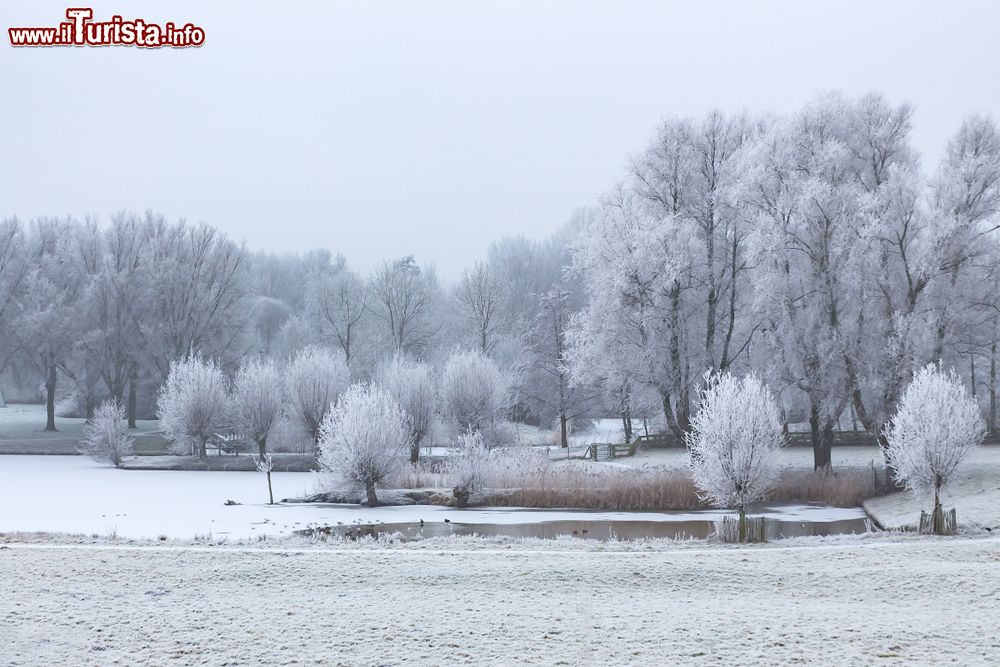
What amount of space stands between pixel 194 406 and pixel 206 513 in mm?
16931

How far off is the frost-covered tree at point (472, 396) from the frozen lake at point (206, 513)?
8.24 meters

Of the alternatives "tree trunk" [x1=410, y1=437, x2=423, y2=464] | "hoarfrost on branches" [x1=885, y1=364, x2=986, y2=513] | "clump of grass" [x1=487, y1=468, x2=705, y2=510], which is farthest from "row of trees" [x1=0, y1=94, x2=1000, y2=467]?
"hoarfrost on branches" [x1=885, y1=364, x2=986, y2=513]

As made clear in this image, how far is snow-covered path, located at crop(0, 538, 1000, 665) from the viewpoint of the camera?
395 inches

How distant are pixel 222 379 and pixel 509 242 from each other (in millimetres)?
47268

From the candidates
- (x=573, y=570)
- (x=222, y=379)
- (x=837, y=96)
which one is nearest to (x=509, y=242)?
(x=222, y=379)

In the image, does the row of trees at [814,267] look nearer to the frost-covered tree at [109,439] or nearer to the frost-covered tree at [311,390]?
the frost-covered tree at [311,390]

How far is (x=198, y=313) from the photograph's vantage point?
55.8m

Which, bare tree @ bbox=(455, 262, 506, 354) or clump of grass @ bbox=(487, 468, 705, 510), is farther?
bare tree @ bbox=(455, 262, 506, 354)

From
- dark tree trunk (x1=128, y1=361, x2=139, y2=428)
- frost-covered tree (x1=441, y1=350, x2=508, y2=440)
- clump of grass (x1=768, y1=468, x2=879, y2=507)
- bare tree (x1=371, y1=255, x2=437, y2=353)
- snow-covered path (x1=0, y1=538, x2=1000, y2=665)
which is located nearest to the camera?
snow-covered path (x1=0, y1=538, x2=1000, y2=665)

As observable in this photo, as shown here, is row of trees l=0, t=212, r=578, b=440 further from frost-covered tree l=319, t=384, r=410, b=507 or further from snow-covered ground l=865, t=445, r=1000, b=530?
snow-covered ground l=865, t=445, r=1000, b=530

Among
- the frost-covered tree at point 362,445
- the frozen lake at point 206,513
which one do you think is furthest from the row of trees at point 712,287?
the frost-covered tree at point 362,445

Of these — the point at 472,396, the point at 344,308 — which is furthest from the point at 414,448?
the point at 344,308

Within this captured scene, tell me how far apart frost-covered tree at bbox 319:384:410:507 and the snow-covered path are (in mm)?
10598

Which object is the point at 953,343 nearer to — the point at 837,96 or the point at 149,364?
the point at 837,96
